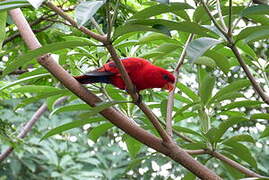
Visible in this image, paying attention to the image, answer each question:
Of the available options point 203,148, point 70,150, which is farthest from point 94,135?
point 70,150

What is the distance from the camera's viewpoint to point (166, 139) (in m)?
1.20

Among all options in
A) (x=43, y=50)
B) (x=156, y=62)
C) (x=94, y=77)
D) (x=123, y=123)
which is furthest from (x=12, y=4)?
(x=156, y=62)

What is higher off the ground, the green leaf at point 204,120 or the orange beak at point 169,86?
the orange beak at point 169,86

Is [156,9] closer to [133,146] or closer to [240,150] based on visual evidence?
[240,150]

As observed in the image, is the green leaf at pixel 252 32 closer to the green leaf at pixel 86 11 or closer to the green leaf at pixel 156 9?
the green leaf at pixel 156 9

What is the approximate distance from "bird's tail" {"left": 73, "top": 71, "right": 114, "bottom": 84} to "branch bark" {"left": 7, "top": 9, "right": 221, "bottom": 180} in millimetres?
274

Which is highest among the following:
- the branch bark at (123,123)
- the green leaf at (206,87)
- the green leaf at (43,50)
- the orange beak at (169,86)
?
the orange beak at (169,86)

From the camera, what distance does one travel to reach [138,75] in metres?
1.67

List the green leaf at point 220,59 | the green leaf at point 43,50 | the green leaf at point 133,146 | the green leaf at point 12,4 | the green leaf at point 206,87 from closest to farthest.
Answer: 1. the green leaf at point 12,4
2. the green leaf at point 43,50
3. the green leaf at point 220,59
4. the green leaf at point 206,87
5. the green leaf at point 133,146

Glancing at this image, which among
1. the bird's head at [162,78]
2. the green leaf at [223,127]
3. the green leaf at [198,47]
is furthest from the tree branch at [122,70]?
the bird's head at [162,78]

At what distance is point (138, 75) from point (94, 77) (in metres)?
0.20

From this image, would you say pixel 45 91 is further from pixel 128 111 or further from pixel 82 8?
pixel 82 8

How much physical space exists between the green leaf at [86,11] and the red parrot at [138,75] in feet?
1.84

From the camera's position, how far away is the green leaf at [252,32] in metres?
1.21
